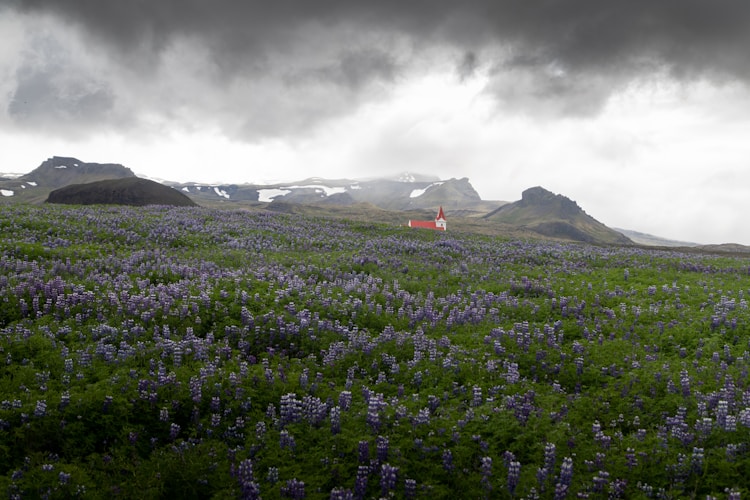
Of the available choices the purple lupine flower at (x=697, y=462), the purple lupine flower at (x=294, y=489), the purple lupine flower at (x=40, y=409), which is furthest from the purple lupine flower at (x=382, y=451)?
the purple lupine flower at (x=40, y=409)

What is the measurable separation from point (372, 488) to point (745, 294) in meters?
13.6

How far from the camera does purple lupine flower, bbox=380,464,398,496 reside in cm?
539

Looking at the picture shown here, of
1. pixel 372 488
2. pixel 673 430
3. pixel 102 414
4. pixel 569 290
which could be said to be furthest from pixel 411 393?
pixel 569 290

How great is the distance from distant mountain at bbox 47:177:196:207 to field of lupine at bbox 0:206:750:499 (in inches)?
2137

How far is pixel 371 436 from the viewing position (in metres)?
6.06

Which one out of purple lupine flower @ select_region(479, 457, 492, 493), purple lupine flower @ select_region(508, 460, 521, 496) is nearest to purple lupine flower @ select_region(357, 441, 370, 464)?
purple lupine flower @ select_region(479, 457, 492, 493)

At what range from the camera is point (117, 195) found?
65.4m

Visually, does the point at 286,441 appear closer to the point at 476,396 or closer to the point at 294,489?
the point at 294,489

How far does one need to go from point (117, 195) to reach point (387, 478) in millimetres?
71397

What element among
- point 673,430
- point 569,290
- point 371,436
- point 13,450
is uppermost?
point 569,290

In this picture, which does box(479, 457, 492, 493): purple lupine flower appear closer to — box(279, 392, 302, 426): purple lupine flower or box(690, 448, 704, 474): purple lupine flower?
box(690, 448, 704, 474): purple lupine flower

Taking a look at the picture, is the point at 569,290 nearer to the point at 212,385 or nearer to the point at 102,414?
the point at 212,385

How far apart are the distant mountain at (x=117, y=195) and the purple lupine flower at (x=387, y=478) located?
60997 millimetres

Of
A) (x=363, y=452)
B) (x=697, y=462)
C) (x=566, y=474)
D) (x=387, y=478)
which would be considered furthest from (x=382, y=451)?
(x=697, y=462)
